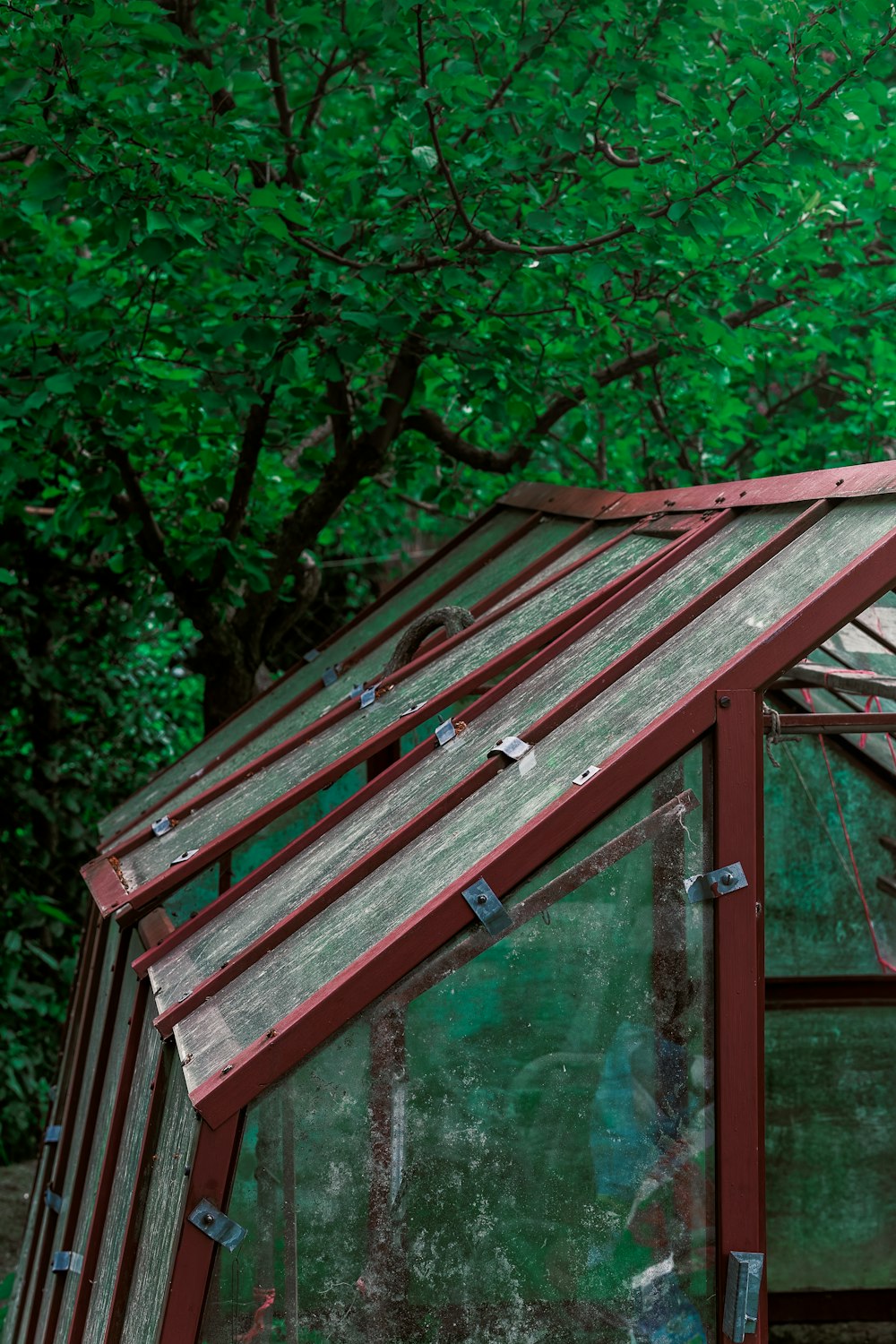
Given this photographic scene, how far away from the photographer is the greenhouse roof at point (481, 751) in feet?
8.09

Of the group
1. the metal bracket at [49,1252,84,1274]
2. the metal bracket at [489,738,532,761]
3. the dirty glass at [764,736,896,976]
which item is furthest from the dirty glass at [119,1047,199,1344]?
the dirty glass at [764,736,896,976]

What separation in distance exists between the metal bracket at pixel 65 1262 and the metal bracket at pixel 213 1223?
994mm

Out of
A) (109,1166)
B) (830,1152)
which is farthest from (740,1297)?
(830,1152)

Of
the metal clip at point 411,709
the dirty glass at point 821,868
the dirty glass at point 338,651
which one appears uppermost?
the dirty glass at point 338,651

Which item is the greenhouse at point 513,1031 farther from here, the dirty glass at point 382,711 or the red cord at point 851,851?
the red cord at point 851,851

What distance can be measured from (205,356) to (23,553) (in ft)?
9.96

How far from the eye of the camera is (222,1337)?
2348mm

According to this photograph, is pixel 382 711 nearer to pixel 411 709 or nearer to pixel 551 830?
pixel 411 709

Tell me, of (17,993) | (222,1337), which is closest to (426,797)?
(222,1337)

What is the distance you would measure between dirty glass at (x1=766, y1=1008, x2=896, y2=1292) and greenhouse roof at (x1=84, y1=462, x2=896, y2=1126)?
4.56ft

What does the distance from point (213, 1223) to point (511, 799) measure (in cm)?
95

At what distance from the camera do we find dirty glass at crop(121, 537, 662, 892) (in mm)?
3809

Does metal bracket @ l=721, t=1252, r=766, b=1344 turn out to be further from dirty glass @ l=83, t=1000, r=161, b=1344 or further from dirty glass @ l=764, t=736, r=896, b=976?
dirty glass @ l=764, t=736, r=896, b=976

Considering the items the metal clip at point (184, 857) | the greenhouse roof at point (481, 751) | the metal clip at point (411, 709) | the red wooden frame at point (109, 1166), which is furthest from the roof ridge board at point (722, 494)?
the red wooden frame at point (109, 1166)
